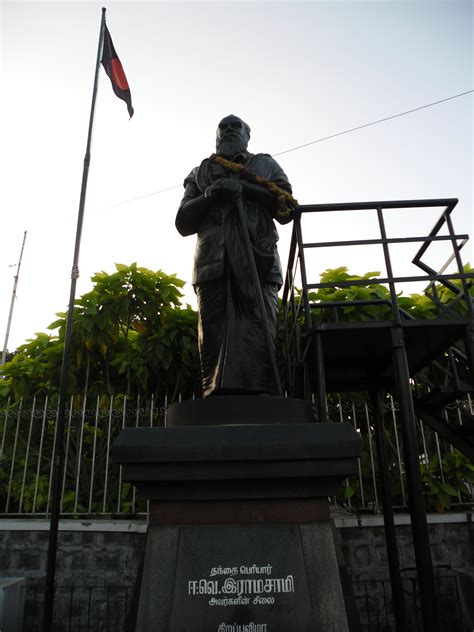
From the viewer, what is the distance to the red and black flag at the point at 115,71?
755 centimetres

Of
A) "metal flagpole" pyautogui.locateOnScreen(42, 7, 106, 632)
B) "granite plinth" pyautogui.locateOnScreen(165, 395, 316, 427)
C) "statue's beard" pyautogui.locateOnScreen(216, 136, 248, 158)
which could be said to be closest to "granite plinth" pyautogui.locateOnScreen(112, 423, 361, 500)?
"granite plinth" pyautogui.locateOnScreen(165, 395, 316, 427)

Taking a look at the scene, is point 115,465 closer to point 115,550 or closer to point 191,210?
point 115,550

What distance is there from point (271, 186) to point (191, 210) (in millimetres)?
757

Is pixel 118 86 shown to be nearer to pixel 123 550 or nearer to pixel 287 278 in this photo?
pixel 287 278

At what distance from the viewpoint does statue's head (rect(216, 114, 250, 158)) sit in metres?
4.50

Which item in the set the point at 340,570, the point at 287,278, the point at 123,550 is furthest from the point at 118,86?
the point at 340,570

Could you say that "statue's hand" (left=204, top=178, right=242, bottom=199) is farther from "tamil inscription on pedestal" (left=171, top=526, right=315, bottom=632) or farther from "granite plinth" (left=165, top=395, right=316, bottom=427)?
"tamil inscription on pedestal" (left=171, top=526, right=315, bottom=632)

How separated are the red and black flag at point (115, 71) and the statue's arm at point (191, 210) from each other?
4435mm

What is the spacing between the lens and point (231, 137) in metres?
4.53

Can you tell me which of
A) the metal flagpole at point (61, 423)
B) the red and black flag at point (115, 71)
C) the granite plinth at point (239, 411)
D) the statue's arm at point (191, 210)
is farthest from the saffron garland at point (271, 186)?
the red and black flag at point (115, 71)

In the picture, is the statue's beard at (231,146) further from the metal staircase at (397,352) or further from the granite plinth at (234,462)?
the granite plinth at (234,462)

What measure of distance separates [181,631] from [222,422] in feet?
3.93

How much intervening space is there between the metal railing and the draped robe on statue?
2599 mm

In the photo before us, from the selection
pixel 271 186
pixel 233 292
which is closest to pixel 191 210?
pixel 271 186
